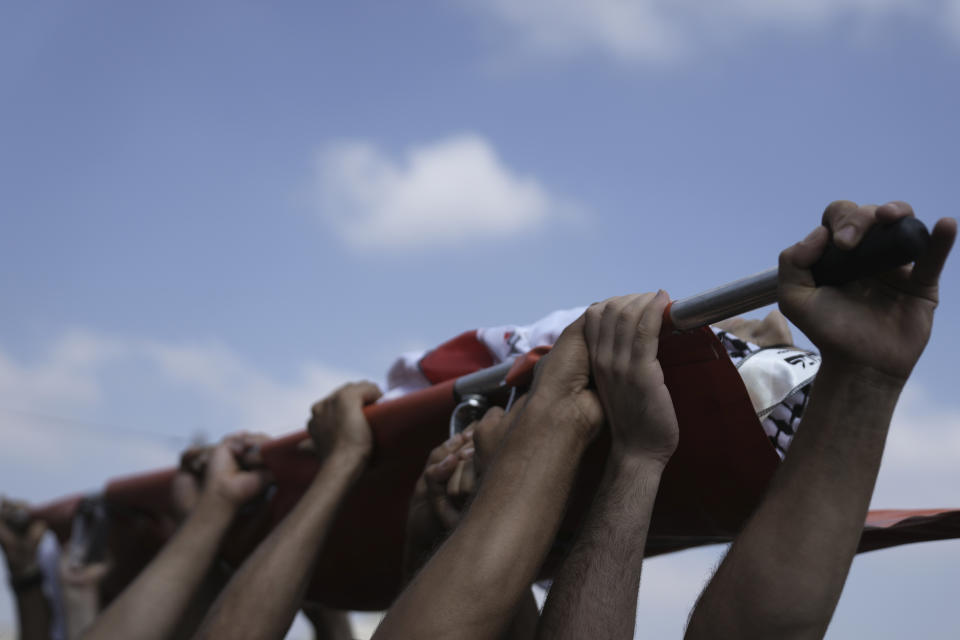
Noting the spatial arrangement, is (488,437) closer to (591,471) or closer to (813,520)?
(591,471)

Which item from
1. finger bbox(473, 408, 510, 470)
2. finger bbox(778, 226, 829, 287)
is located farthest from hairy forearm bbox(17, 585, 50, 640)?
finger bbox(778, 226, 829, 287)

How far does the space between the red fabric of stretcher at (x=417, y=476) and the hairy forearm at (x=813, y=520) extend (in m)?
0.11

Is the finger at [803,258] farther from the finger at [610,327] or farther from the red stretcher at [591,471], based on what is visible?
the finger at [610,327]

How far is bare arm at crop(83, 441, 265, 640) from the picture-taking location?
4.56 feet

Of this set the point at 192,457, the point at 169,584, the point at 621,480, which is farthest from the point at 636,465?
the point at 192,457

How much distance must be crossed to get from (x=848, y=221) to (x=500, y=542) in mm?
403

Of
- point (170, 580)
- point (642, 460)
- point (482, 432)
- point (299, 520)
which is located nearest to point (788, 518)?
point (642, 460)

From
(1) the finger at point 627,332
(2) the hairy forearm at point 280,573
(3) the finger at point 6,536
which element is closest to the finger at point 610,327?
(1) the finger at point 627,332

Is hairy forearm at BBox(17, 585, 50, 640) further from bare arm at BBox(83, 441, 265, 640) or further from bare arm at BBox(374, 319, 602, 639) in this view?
bare arm at BBox(374, 319, 602, 639)

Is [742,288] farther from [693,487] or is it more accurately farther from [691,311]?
[693,487]

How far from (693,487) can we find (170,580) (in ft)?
3.17

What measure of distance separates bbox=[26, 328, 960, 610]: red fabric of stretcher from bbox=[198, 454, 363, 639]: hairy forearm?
0.38 ft

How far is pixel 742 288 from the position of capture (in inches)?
29.9

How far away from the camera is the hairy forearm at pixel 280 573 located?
3.59 feet
